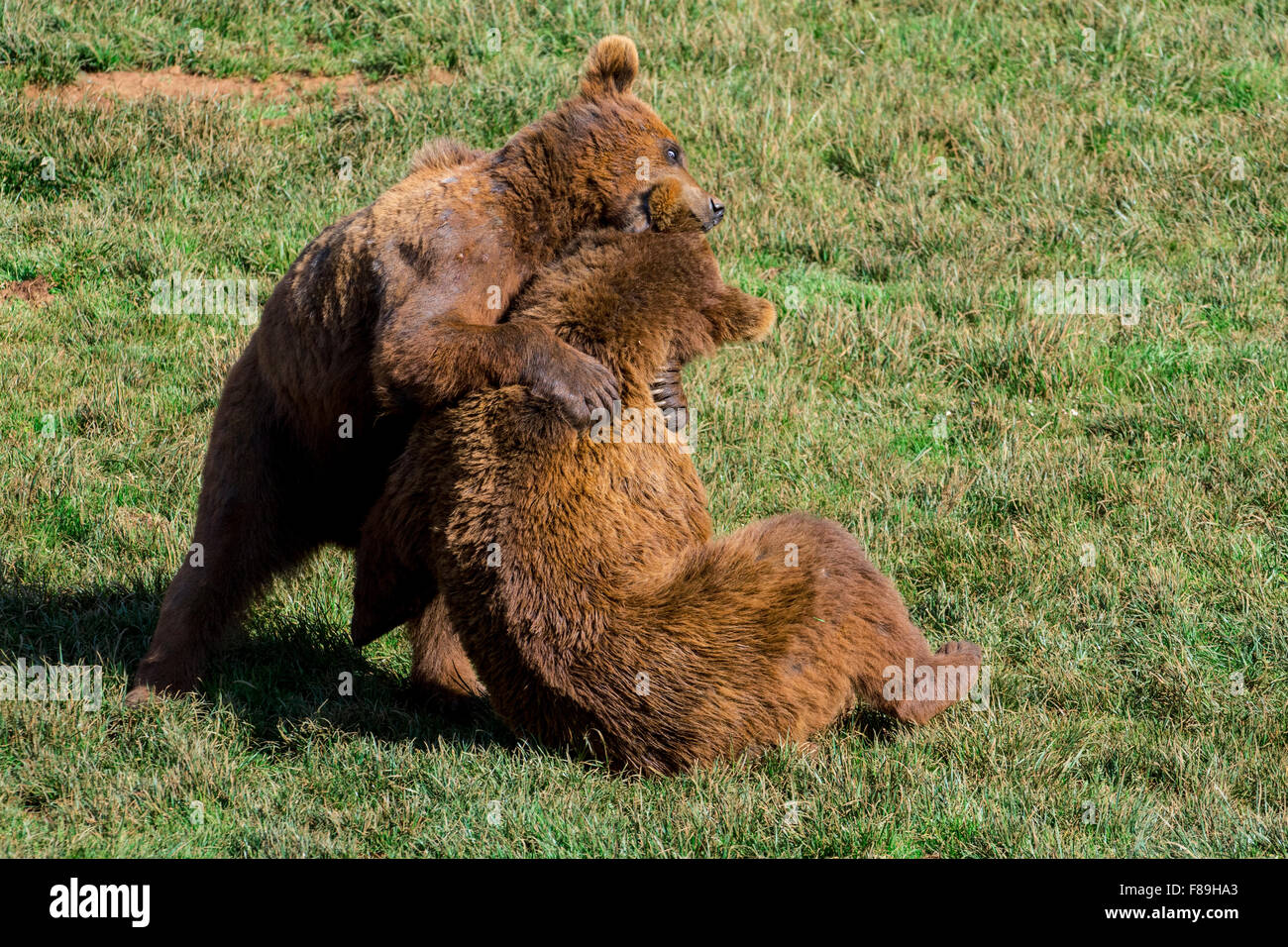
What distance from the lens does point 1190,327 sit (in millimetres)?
8898

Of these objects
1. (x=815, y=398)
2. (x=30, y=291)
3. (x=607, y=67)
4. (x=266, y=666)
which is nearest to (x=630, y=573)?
(x=266, y=666)

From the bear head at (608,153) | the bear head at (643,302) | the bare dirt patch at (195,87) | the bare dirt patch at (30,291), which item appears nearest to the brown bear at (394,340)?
the bear head at (608,153)

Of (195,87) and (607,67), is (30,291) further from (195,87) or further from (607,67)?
(607,67)

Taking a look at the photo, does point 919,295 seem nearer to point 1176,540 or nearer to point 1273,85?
point 1176,540

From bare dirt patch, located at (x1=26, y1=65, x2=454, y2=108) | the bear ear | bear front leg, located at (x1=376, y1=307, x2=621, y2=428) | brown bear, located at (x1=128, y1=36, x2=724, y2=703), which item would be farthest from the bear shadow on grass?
bare dirt patch, located at (x1=26, y1=65, x2=454, y2=108)

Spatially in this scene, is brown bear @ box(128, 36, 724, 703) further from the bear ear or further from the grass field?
the grass field

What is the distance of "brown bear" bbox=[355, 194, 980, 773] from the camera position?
4.96m

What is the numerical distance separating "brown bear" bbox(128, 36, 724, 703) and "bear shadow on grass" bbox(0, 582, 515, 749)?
212 millimetres

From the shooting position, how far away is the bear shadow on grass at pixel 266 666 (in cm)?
576

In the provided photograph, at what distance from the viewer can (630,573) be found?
5051mm

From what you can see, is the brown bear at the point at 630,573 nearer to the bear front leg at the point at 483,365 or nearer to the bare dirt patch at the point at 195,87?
the bear front leg at the point at 483,365

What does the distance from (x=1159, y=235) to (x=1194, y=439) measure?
2.49 metres

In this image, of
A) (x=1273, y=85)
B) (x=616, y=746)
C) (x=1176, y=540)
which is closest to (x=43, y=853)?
(x=616, y=746)

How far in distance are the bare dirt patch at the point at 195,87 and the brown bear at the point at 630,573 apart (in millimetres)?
6626
